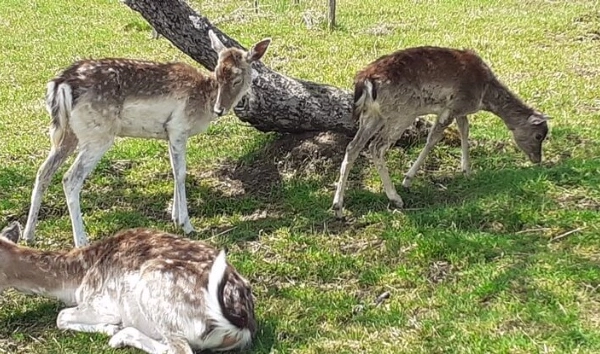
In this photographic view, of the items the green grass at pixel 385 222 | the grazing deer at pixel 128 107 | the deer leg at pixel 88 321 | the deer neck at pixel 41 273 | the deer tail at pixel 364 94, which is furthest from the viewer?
the deer tail at pixel 364 94

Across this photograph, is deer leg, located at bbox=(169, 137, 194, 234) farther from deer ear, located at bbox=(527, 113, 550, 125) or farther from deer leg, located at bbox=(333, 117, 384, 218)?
deer ear, located at bbox=(527, 113, 550, 125)

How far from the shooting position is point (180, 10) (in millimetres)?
8023

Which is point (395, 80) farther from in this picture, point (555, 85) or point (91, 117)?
point (555, 85)

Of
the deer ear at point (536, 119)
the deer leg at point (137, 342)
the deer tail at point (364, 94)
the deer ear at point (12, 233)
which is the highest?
the deer tail at point (364, 94)

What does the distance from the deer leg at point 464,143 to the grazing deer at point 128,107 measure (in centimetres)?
201

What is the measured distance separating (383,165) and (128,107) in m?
2.24

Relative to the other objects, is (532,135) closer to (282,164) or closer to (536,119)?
(536,119)

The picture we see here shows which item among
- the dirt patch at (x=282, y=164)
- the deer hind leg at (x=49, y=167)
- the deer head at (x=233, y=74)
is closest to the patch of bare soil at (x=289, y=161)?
the dirt patch at (x=282, y=164)

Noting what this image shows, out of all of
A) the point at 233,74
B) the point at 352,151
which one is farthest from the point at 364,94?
the point at 233,74

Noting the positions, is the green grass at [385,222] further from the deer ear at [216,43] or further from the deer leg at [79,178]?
the deer ear at [216,43]

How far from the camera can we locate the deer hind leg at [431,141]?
7.74 meters

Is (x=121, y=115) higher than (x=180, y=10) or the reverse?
the reverse

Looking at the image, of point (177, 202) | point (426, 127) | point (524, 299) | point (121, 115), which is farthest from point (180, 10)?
point (524, 299)

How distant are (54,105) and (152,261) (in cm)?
221
